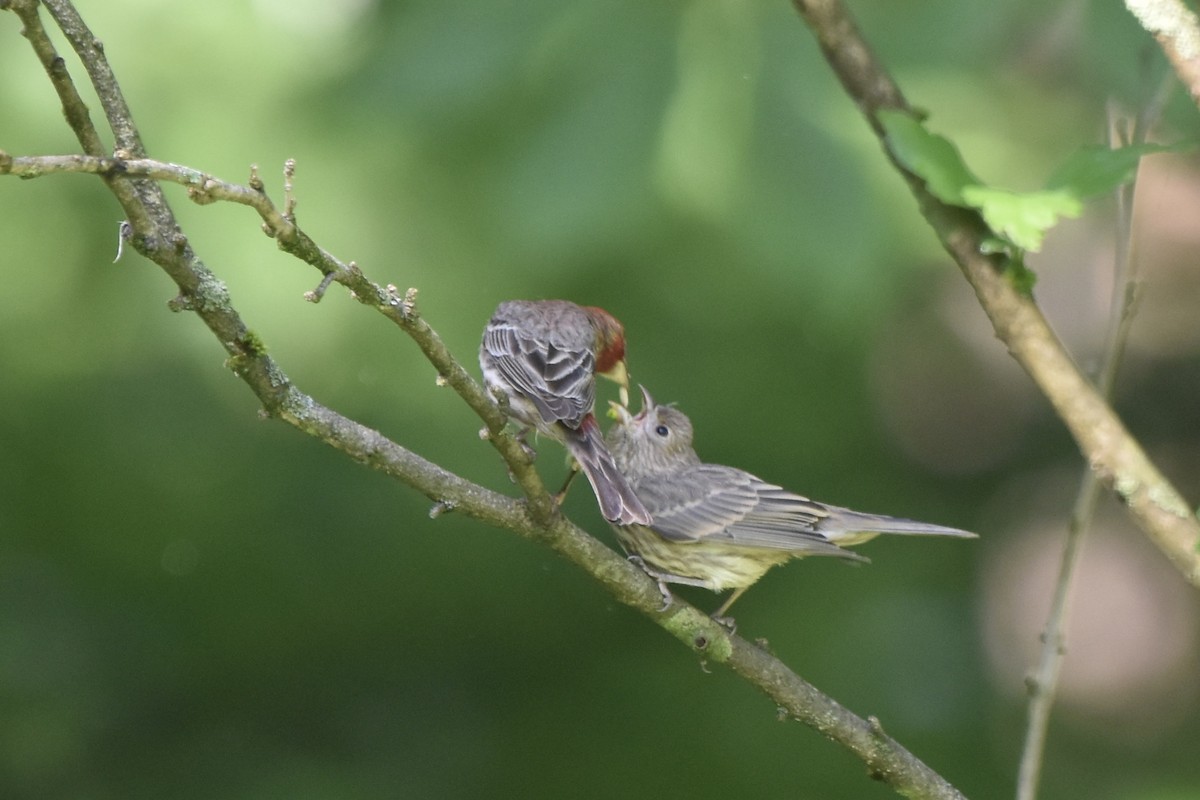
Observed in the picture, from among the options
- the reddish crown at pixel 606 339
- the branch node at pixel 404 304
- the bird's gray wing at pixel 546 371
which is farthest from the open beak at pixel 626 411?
the branch node at pixel 404 304


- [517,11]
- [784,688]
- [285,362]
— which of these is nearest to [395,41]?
[517,11]

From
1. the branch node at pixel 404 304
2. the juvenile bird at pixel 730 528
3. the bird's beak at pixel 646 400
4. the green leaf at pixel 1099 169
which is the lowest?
the branch node at pixel 404 304

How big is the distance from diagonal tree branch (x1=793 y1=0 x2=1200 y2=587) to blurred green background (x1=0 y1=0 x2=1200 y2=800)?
82 cm

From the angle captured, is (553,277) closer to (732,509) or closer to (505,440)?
(732,509)

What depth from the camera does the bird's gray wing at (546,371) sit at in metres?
3.61

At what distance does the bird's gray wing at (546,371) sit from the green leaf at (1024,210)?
189cm

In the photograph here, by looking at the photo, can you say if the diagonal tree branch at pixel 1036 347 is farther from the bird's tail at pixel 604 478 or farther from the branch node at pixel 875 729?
the bird's tail at pixel 604 478

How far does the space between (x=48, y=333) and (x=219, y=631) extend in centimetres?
124

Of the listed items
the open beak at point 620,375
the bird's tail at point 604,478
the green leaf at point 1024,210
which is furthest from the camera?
the open beak at point 620,375

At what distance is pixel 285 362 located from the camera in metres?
4.04

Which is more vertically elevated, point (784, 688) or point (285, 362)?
point (285, 362)

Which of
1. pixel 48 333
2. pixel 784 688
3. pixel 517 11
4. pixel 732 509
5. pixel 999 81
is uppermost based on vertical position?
pixel 999 81

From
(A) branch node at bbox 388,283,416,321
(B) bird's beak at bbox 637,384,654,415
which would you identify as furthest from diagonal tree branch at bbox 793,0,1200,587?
(B) bird's beak at bbox 637,384,654,415

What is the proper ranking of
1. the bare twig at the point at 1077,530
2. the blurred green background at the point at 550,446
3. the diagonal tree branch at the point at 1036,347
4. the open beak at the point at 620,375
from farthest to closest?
1. the open beak at the point at 620,375
2. the blurred green background at the point at 550,446
3. the bare twig at the point at 1077,530
4. the diagonal tree branch at the point at 1036,347
